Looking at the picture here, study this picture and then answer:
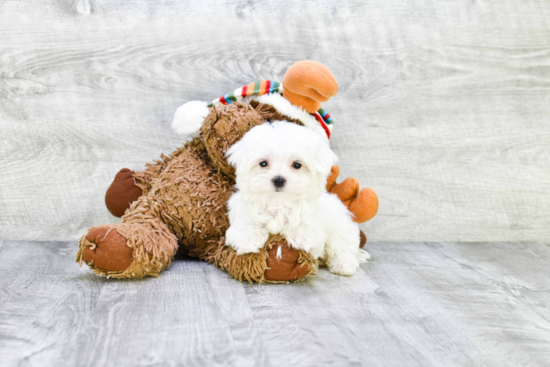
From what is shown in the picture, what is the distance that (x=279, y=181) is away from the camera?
0.96 meters

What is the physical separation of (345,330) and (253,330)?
16cm

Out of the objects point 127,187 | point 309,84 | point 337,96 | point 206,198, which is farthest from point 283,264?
point 337,96

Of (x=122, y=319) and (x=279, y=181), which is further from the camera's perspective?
(x=279, y=181)

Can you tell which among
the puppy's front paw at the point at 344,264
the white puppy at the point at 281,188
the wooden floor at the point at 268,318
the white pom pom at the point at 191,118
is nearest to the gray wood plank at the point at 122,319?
the wooden floor at the point at 268,318

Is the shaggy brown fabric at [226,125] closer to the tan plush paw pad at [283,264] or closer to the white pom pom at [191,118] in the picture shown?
the white pom pom at [191,118]

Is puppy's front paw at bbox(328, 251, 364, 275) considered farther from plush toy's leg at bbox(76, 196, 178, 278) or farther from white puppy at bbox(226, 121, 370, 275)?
plush toy's leg at bbox(76, 196, 178, 278)

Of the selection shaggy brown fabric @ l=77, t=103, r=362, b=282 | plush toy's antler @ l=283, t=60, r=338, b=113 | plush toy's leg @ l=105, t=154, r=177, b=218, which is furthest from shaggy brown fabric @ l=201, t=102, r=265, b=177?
plush toy's leg @ l=105, t=154, r=177, b=218

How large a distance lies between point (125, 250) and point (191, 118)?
1.28ft

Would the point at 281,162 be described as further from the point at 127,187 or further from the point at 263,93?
the point at 127,187

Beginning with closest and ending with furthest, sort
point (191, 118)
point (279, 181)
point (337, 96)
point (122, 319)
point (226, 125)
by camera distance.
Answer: point (122, 319), point (279, 181), point (226, 125), point (191, 118), point (337, 96)

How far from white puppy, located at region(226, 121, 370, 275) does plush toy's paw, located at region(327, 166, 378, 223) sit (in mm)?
132

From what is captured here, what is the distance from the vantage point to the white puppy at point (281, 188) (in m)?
0.97

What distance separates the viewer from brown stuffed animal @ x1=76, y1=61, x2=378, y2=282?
3.30 feet

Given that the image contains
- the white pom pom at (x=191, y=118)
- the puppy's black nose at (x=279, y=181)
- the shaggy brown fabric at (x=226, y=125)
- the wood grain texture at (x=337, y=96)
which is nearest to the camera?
the puppy's black nose at (x=279, y=181)
